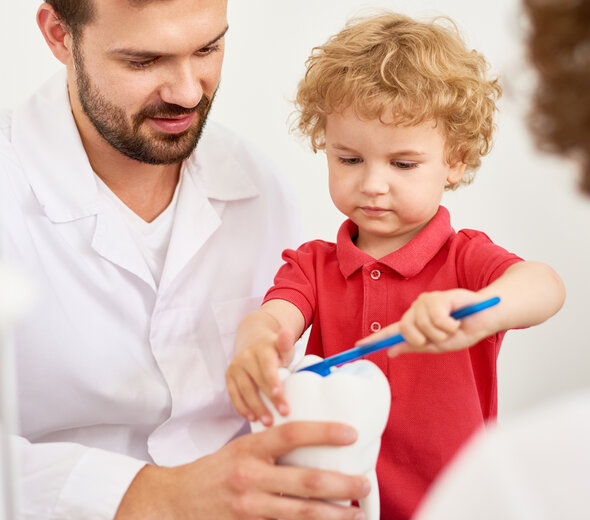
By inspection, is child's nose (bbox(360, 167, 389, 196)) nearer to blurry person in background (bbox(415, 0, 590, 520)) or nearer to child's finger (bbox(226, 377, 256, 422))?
child's finger (bbox(226, 377, 256, 422))

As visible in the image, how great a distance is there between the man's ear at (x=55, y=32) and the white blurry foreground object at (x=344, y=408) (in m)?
0.90

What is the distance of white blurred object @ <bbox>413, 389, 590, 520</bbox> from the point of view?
501 millimetres

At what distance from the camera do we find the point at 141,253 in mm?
1470

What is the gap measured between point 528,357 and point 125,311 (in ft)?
4.03

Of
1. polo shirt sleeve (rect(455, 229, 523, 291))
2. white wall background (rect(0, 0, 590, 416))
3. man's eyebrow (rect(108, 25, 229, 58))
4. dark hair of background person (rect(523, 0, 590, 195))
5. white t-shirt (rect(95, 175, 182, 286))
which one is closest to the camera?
dark hair of background person (rect(523, 0, 590, 195))

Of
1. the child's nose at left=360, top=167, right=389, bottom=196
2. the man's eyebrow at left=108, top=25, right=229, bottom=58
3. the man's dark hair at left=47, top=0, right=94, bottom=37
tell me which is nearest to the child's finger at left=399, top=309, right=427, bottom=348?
the child's nose at left=360, top=167, right=389, bottom=196

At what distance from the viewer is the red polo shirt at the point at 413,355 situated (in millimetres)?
1192

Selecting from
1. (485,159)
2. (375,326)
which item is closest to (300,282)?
(375,326)

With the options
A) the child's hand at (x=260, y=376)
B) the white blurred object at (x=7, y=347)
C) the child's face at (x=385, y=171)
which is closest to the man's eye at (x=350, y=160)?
the child's face at (x=385, y=171)

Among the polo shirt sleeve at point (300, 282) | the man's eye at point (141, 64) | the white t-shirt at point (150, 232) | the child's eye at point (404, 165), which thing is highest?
the man's eye at point (141, 64)

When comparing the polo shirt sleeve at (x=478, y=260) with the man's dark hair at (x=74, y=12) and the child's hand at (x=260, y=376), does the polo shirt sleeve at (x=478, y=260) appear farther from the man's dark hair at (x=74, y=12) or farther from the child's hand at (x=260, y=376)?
the man's dark hair at (x=74, y=12)

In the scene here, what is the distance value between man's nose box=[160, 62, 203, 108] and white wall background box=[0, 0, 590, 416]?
64 centimetres

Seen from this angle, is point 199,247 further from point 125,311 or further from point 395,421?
point 395,421

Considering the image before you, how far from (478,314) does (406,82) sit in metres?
0.44
